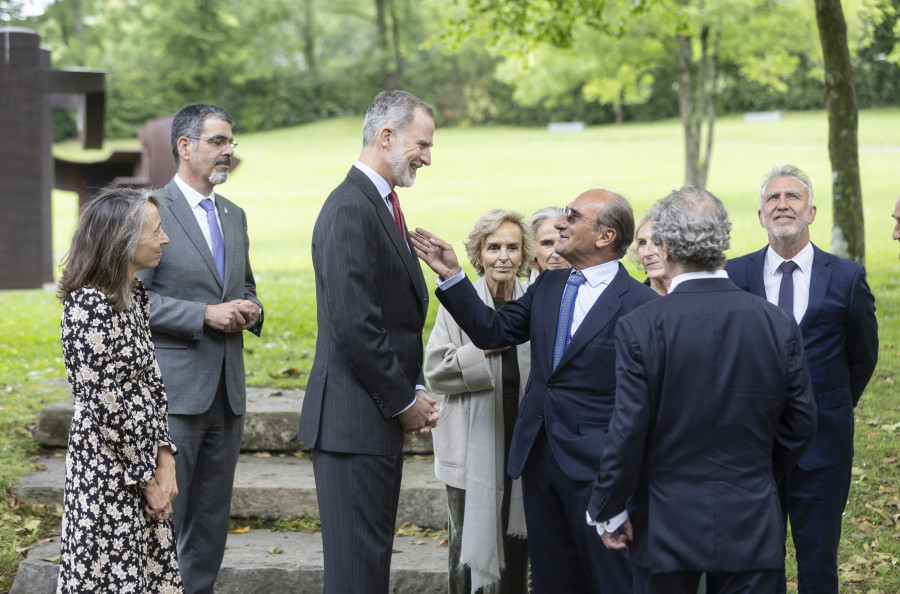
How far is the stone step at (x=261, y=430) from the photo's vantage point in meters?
6.56

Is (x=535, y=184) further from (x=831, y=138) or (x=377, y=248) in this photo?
(x=377, y=248)

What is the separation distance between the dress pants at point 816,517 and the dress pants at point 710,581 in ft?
3.68

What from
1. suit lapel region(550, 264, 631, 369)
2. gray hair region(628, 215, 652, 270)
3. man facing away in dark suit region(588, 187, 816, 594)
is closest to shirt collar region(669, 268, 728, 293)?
man facing away in dark suit region(588, 187, 816, 594)

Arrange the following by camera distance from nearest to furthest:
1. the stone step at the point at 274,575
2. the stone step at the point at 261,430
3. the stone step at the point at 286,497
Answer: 1. the stone step at the point at 274,575
2. the stone step at the point at 286,497
3. the stone step at the point at 261,430

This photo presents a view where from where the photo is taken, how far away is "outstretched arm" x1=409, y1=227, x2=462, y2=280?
3998 mm

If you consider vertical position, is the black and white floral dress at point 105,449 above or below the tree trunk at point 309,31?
below

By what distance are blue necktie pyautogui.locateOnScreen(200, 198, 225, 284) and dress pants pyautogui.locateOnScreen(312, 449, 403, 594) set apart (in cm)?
139

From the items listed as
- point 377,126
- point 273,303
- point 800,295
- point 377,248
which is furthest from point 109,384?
point 273,303

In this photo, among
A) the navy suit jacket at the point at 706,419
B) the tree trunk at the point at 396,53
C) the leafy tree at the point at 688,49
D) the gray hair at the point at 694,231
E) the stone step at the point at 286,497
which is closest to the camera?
the navy suit jacket at the point at 706,419

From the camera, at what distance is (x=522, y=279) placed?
5199mm

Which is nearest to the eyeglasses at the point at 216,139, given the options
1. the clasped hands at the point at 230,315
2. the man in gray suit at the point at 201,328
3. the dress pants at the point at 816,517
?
the man in gray suit at the point at 201,328

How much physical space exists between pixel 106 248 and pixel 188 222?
953 millimetres

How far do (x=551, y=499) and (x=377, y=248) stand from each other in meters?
1.33

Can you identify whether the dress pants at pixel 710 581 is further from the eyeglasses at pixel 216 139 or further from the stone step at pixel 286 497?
the eyeglasses at pixel 216 139
